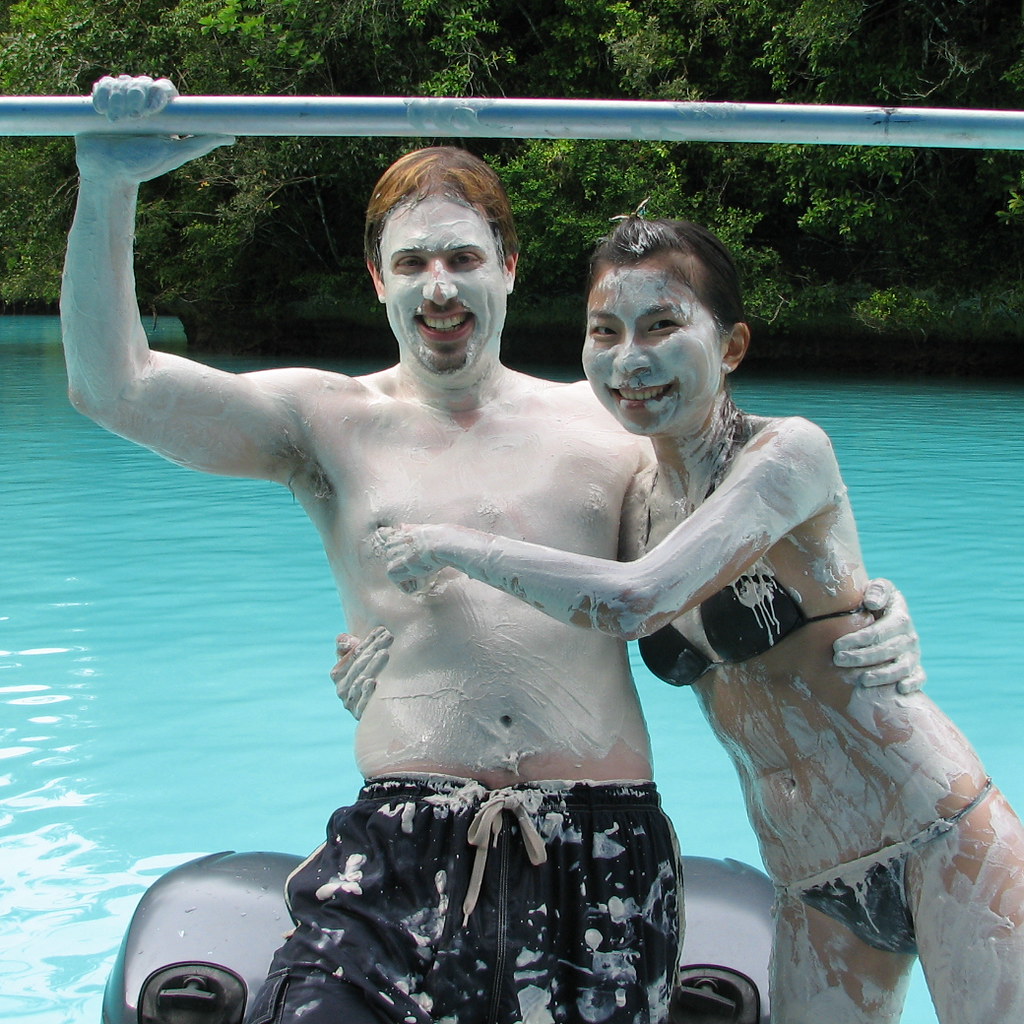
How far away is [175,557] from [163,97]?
4718 mm

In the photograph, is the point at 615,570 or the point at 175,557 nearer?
the point at 615,570

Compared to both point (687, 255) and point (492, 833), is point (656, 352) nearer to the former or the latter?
point (687, 255)

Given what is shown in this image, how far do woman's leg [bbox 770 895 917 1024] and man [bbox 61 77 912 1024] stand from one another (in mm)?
202

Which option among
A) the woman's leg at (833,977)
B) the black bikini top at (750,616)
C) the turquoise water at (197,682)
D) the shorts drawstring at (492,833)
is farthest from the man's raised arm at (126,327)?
the turquoise water at (197,682)

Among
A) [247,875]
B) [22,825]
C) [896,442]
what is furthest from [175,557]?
[896,442]

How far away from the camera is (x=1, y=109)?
7.30 feet

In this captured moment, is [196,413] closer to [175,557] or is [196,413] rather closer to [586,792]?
[586,792]

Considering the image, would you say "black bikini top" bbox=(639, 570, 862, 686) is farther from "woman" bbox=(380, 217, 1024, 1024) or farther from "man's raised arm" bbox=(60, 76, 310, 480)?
Answer: "man's raised arm" bbox=(60, 76, 310, 480)

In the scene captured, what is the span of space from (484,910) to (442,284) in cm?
109

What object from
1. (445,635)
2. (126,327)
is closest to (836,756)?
(445,635)

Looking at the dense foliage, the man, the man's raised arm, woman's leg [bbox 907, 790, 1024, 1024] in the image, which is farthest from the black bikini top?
the dense foliage

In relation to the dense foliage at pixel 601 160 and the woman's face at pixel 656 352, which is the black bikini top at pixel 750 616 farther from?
the dense foliage at pixel 601 160

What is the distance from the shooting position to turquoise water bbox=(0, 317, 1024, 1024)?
3.77 metres

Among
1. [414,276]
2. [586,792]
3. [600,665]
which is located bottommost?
[586,792]
